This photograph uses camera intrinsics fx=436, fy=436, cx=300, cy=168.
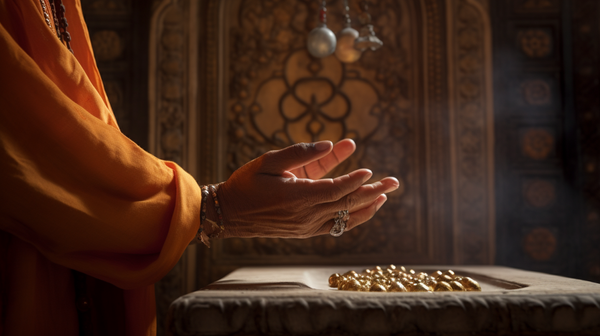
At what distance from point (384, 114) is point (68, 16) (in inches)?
67.0

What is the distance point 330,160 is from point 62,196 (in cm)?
55

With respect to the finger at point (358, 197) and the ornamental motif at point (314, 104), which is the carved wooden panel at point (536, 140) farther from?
the finger at point (358, 197)

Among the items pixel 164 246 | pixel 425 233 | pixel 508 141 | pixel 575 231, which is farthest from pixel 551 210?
pixel 164 246

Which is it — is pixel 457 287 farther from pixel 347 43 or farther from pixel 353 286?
pixel 347 43

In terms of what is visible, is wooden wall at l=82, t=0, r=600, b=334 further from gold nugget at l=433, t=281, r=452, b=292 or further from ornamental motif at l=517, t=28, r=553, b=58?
gold nugget at l=433, t=281, r=452, b=292

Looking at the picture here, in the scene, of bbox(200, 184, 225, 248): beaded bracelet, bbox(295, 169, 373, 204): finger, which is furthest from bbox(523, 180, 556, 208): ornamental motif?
bbox(200, 184, 225, 248): beaded bracelet

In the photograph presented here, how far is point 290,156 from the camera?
82 centimetres

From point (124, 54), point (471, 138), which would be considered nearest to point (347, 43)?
point (471, 138)

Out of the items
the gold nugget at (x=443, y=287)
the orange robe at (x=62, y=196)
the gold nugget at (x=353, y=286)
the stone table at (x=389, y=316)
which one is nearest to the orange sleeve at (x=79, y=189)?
the orange robe at (x=62, y=196)

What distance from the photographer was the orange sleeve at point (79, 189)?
2.29 feet

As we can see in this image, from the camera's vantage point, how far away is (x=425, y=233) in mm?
2314

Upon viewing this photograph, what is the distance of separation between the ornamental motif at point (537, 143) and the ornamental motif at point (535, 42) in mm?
415

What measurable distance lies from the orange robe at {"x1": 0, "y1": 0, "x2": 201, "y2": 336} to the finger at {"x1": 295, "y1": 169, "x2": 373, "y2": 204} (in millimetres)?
212

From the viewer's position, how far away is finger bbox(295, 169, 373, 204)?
2.75ft
